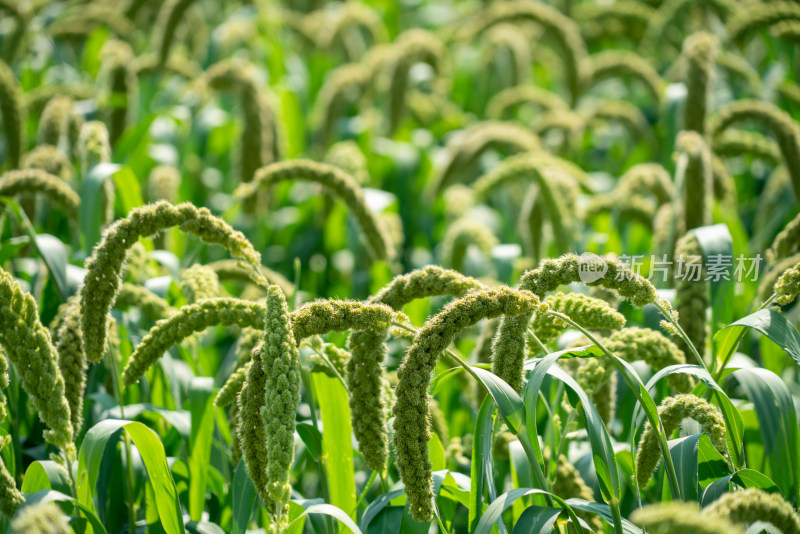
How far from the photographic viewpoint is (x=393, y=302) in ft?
6.40

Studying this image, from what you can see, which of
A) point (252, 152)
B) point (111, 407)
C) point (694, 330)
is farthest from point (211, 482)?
point (252, 152)

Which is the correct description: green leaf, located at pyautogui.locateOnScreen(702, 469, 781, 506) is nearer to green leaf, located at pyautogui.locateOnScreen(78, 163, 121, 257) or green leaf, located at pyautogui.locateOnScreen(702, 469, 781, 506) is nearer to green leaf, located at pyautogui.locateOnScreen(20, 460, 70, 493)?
green leaf, located at pyautogui.locateOnScreen(20, 460, 70, 493)

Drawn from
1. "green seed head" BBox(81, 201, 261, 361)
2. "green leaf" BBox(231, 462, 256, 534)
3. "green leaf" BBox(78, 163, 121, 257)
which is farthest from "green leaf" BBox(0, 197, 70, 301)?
"green leaf" BBox(231, 462, 256, 534)

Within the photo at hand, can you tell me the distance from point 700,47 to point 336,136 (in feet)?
8.62

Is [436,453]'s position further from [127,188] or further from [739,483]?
[127,188]

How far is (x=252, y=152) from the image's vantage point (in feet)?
13.7

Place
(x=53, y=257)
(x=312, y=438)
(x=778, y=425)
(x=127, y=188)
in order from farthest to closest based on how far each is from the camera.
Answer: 1. (x=127, y=188)
2. (x=53, y=257)
3. (x=312, y=438)
4. (x=778, y=425)

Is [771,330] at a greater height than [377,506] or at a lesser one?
greater

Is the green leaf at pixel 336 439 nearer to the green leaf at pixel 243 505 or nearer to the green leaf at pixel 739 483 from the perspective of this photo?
the green leaf at pixel 243 505

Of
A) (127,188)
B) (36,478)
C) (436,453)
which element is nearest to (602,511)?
(436,453)

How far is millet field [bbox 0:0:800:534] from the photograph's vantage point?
178cm

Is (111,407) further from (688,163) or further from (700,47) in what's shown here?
(700,47)

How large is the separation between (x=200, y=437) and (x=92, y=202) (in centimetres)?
111

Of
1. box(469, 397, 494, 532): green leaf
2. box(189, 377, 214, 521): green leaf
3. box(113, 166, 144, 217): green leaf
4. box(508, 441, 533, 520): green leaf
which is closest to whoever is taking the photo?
box(469, 397, 494, 532): green leaf
